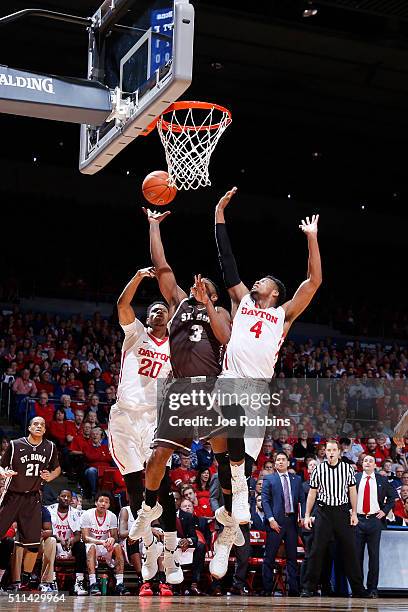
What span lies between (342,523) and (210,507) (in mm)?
2049

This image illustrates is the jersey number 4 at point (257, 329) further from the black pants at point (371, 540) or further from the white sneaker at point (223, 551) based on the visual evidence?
the black pants at point (371, 540)

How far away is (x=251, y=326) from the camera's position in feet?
24.0

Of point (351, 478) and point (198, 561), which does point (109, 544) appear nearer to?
point (198, 561)

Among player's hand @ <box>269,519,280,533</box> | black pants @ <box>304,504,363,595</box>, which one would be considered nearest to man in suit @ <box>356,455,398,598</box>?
black pants @ <box>304,504,363,595</box>

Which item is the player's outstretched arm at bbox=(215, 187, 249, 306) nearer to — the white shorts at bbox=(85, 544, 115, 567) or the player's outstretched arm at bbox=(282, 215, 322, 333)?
the player's outstretched arm at bbox=(282, 215, 322, 333)

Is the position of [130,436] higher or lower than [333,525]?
higher

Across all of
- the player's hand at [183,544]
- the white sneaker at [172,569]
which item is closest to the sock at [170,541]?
the white sneaker at [172,569]

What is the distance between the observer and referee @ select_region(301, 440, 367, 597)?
10.9 meters

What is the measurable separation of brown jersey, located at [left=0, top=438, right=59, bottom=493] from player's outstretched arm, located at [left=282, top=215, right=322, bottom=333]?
12.9 feet

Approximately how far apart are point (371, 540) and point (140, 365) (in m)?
5.19

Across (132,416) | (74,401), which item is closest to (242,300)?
(132,416)

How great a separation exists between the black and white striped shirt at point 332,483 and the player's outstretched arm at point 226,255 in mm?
4202

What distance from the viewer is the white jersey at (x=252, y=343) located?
7.29 meters

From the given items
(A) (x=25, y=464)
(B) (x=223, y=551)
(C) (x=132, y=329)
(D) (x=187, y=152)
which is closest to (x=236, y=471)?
(B) (x=223, y=551)
